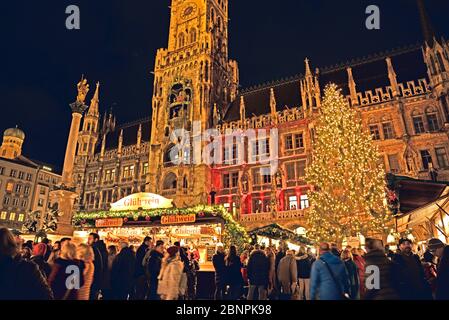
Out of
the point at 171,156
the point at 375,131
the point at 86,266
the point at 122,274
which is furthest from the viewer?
the point at 171,156

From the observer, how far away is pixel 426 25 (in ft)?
97.0

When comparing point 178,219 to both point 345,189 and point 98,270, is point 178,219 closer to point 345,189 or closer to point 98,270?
point 98,270

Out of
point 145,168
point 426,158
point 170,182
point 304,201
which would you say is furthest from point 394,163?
point 145,168

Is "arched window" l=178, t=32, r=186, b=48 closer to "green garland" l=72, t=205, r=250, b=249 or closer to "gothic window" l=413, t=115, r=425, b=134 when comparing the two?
"green garland" l=72, t=205, r=250, b=249

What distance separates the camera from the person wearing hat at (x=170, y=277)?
6.53 m

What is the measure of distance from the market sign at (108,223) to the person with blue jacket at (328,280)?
56.3 ft

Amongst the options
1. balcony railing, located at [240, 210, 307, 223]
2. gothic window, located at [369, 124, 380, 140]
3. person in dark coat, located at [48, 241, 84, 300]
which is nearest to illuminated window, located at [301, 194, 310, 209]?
balcony railing, located at [240, 210, 307, 223]

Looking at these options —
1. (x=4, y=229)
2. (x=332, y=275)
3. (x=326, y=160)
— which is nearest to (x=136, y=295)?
(x=4, y=229)

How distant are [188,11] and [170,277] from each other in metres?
46.7

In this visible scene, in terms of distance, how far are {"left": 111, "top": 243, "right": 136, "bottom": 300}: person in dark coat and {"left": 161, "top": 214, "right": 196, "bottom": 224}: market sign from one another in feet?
34.3

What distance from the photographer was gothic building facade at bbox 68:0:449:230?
27.7 m

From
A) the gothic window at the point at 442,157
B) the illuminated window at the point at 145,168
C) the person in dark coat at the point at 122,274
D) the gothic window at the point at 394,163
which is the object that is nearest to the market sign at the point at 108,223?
the person in dark coat at the point at 122,274
